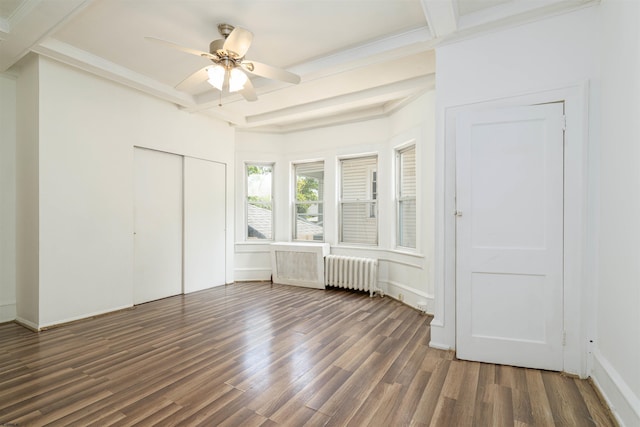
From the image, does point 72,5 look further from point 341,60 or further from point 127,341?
point 127,341

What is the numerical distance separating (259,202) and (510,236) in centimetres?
449

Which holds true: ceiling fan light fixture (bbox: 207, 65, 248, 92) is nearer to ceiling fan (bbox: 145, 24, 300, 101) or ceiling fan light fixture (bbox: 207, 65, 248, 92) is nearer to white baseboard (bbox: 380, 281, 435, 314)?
ceiling fan (bbox: 145, 24, 300, 101)

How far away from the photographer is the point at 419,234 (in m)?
4.14

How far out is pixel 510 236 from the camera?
254cm

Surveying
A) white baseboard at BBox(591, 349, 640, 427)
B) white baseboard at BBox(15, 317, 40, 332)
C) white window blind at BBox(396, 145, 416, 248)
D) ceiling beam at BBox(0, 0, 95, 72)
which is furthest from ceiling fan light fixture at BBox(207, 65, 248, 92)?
white baseboard at BBox(591, 349, 640, 427)

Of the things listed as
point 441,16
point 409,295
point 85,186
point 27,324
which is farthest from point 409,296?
point 27,324

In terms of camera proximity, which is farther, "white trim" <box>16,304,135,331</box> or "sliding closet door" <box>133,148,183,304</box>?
"sliding closet door" <box>133,148,183,304</box>

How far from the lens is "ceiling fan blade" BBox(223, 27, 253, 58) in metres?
2.36

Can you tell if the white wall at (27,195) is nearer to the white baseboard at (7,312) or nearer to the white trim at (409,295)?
the white baseboard at (7,312)

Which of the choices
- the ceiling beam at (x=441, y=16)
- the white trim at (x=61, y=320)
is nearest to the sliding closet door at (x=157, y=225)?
the white trim at (x=61, y=320)

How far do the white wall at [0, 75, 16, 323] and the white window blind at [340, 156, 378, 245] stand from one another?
4.46 meters

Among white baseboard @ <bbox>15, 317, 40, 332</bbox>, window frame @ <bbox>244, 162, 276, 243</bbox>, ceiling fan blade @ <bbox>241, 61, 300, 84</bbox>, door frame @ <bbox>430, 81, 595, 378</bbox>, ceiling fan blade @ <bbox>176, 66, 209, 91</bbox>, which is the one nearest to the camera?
door frame @ <bbox>430, 81, 595, 378</bbox>

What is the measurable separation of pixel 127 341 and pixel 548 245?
3.92 metres

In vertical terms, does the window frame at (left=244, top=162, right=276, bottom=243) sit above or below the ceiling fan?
below
